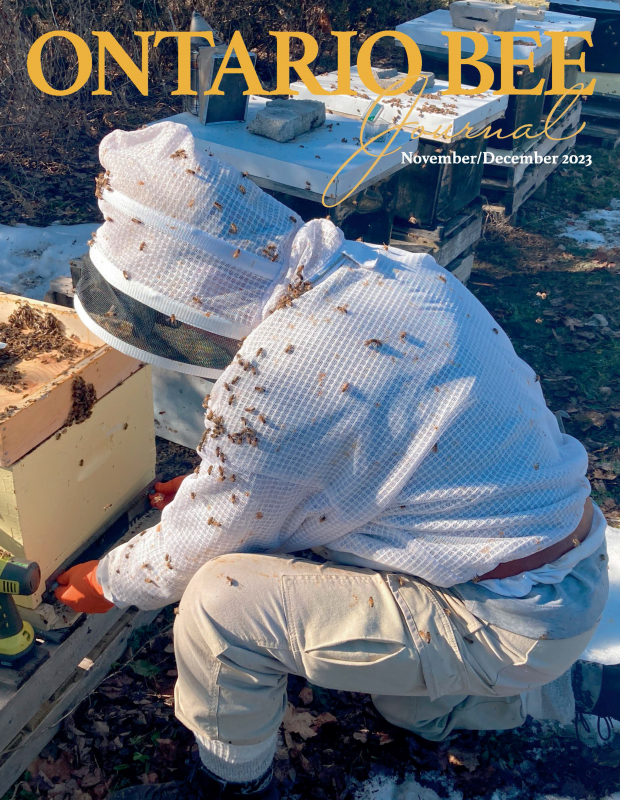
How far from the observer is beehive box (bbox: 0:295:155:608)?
6.02ft

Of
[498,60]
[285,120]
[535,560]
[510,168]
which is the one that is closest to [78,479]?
[535,560]

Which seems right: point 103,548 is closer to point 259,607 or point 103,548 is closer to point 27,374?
point 27,374

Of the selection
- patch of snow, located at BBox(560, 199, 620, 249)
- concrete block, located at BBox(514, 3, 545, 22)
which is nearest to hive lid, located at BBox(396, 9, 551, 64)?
concrete block, located at BBox(514, 3, 545, 22)

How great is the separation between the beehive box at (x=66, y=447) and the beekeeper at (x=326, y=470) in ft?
0.87

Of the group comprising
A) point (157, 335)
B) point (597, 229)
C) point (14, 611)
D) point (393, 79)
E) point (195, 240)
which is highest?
point (393, 79)

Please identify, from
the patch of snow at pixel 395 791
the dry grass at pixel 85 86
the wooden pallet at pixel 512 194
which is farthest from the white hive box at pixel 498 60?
the patch of snow at pixel 395 791

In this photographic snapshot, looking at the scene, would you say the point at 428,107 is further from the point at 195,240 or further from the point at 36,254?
the point at 195,240

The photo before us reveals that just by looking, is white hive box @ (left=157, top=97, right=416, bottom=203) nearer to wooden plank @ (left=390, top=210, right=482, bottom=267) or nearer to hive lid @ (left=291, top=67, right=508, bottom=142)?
hive lid @ (left=291, top=67, right=508, bottom=142)

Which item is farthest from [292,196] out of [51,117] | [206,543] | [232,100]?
[51,117]

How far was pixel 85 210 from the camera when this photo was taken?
17.4 ft

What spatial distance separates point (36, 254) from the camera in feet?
14.6

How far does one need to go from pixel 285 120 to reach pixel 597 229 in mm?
4074

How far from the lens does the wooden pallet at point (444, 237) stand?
14.3 feet

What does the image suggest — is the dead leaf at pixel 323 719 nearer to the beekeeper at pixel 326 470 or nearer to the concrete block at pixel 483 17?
the beekeeper at pixel 326 470
